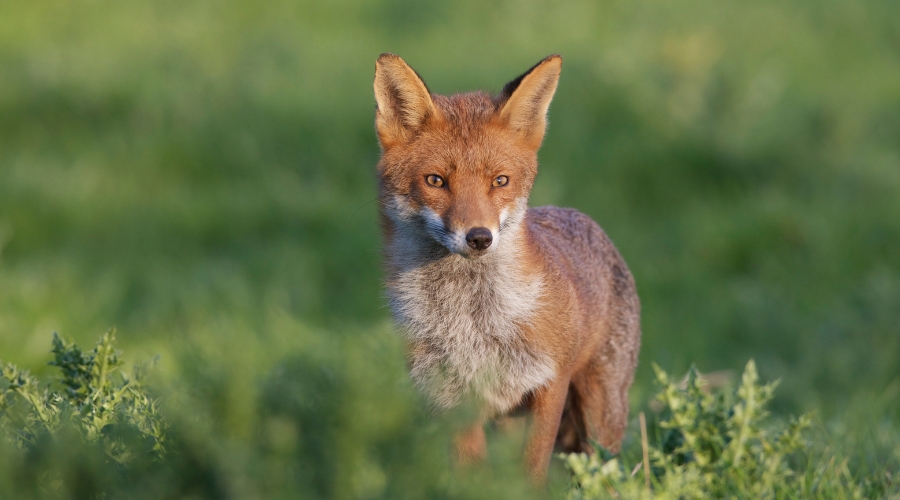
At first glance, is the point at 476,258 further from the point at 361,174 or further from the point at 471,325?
the point at 361,174

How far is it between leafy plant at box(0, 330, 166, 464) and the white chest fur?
1.29 metres

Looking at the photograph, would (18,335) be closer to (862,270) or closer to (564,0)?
(862,270)

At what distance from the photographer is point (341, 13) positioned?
50.1ft

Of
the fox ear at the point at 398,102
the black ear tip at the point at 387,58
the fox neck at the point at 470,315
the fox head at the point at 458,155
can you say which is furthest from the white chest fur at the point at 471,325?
the black ear tip at the point at 387,58

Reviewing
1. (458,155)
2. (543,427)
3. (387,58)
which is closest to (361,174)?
(387,58)

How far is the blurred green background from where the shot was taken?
30.8 ft

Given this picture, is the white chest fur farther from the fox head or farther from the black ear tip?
the black ear tip

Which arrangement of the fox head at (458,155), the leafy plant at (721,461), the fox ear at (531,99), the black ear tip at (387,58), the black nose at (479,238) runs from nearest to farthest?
1. the leafy plant at (721,461)
2. the black nose at (479,238)
3. the fox head at (458,155)
4. the black ear tip at (387,58)
5. the fox ear at (531,99)

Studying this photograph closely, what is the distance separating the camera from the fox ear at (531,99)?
193 inches

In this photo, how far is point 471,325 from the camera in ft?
15.4

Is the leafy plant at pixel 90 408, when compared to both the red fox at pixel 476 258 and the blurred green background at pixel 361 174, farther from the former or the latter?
the blurred green background at pixel 361 174

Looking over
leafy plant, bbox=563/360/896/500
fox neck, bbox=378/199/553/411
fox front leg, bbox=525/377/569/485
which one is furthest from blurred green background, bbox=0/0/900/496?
leafy plant, bbox=563/360/896/500

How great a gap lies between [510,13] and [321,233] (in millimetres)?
6190

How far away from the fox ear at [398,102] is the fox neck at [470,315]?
19.2 inches
